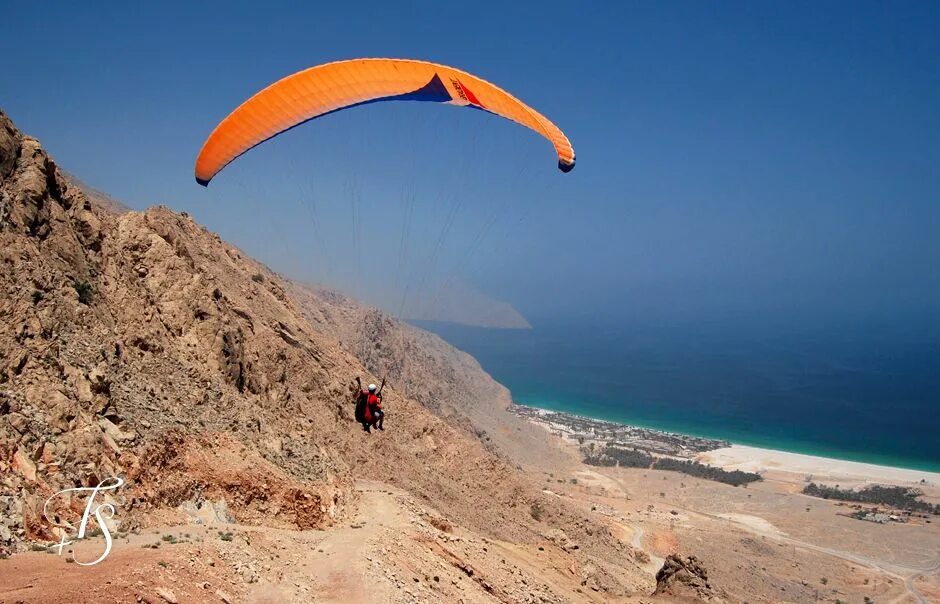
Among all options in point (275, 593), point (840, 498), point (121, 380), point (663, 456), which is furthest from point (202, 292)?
point (663, 456)

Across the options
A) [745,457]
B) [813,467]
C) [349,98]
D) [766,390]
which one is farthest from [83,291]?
[766,390]

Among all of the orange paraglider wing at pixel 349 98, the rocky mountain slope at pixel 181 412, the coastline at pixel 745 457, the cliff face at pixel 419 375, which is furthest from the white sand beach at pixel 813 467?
the orange paraglider wing at pixel 349 98

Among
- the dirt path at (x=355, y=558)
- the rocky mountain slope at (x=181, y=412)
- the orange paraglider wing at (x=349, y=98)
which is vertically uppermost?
the orange paraglider wing at (x=349, y=98)

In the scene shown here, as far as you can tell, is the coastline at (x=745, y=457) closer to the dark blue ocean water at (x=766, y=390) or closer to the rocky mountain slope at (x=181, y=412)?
the dark blue ocean water at (x=766, y=390)

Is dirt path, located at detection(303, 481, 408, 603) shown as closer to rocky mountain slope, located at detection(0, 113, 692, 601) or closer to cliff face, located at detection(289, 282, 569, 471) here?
rocky mountain slope, located at detection(0, 113, 692, 601)

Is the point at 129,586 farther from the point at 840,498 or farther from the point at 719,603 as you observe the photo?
the point at 840,498
